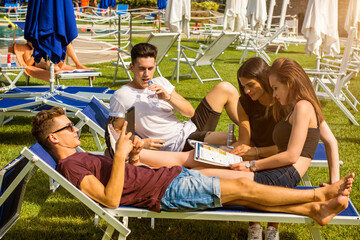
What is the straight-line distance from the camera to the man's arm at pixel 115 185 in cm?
273

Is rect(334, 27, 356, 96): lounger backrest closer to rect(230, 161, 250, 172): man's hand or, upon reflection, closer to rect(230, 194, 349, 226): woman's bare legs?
rect(230, 161, 250, 172): man's hand

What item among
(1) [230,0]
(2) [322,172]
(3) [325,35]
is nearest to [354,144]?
(2) [322,172]

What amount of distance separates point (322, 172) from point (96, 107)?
2.52 meters

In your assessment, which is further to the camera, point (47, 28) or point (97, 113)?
point (47, 28)

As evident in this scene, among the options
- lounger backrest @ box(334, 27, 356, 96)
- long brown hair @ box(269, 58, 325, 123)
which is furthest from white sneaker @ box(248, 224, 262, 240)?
lounger backrest @ box(334, 27, 356, 96)

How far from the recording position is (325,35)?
806cm

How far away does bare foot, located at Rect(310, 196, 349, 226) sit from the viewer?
108 inches

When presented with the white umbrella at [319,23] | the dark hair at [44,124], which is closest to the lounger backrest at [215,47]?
the white umbrella at [319,23]

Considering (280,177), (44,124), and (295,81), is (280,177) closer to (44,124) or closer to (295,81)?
(295,81)

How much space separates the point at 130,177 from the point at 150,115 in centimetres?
117

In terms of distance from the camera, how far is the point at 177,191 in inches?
113

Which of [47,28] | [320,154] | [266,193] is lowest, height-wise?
[320,154]

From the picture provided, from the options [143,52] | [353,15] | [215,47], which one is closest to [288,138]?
[143,52]

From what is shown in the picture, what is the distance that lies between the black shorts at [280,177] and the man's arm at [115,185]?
0.94 meters
